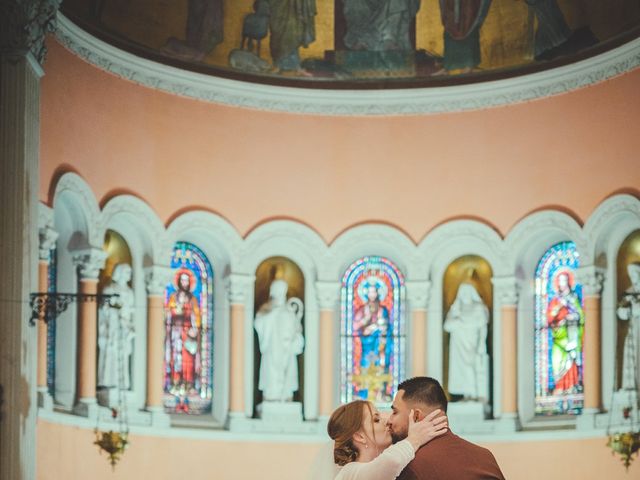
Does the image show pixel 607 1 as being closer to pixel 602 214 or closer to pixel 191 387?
pixel 602 214

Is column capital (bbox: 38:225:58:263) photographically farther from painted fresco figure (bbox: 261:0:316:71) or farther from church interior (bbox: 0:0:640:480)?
painted fresco figure (bbox: 261:0:316:71)

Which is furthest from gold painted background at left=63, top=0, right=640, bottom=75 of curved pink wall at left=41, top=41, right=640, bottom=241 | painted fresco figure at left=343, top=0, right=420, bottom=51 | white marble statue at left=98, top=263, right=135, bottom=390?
white marble statue at left=98, top=263, right=135, bottom=390

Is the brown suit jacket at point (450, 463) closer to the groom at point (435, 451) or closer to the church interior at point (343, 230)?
the groom at point (435, 451)

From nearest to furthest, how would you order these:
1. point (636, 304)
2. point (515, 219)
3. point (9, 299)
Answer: point (9, 299)
point (636, 304)
point (515, 219)

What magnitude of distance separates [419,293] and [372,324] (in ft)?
3.10

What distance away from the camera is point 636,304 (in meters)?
15.0

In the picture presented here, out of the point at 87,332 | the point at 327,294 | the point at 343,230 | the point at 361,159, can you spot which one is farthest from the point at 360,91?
the point at 87,332

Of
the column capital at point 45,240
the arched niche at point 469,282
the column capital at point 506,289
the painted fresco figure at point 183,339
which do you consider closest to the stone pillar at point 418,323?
the arched niche at point 469,282

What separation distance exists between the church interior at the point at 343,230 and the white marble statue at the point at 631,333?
4 cm

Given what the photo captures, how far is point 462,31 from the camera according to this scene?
16.8 m

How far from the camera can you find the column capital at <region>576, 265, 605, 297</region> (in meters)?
15.5

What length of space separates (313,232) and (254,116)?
1.69 m

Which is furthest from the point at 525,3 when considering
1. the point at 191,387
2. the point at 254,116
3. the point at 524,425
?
the point at 191,387

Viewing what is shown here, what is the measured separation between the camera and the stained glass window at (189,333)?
55.0 ft
